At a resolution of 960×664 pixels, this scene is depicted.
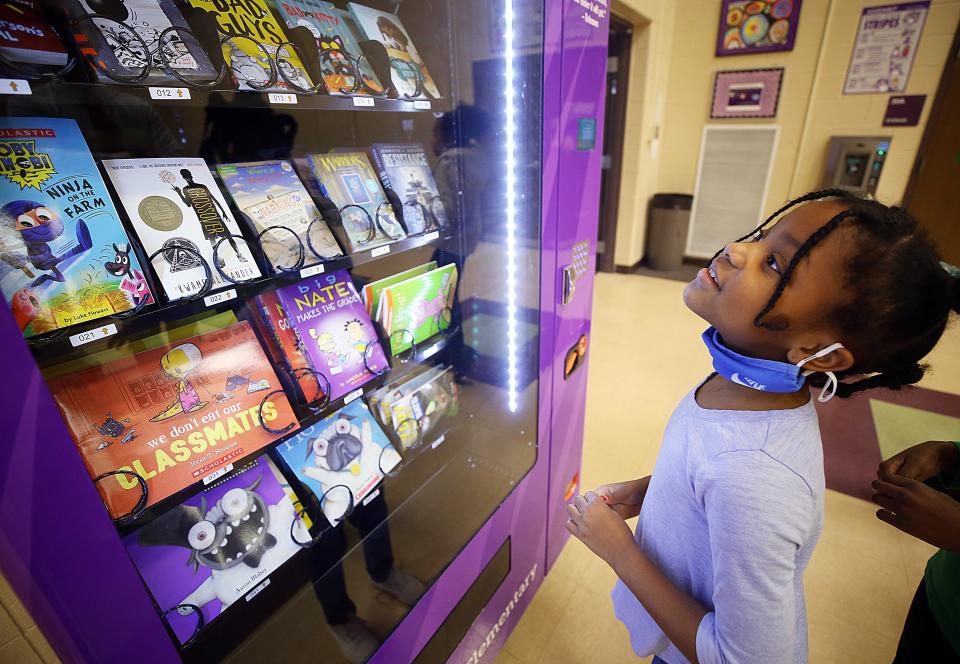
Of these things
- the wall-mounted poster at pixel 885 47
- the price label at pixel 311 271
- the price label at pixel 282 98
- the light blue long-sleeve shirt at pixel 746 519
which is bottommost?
the light blue long-sleeve shirt at pixel 746 519

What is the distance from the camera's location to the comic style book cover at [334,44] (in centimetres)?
110

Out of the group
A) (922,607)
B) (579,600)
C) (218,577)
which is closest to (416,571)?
(218,577)

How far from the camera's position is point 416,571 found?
56.8 inches

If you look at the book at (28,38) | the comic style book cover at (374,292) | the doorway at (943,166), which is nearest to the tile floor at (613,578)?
the comic style book cover at (374,292)

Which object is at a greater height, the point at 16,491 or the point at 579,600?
the point at 16,491

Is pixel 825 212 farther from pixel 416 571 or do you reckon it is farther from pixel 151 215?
pixel 416 571

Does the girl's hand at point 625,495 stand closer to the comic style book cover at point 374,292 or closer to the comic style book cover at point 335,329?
the comic style book cover at point 335,329

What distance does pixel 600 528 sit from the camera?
3.19 feet

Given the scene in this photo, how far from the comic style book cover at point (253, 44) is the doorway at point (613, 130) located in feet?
12.3

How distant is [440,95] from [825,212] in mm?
1042

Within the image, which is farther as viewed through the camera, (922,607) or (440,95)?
(440,95)

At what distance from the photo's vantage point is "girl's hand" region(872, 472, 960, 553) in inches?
37.3

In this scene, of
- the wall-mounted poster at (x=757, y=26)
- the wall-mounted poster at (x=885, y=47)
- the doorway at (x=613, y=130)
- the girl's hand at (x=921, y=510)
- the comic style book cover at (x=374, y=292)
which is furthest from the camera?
the doorway at (x=613, y=130)

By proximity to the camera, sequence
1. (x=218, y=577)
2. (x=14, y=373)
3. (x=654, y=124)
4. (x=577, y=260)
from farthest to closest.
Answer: (x=654, y=124), (x=577, y=260), (x=218, y=577), (x=14, y=373)
